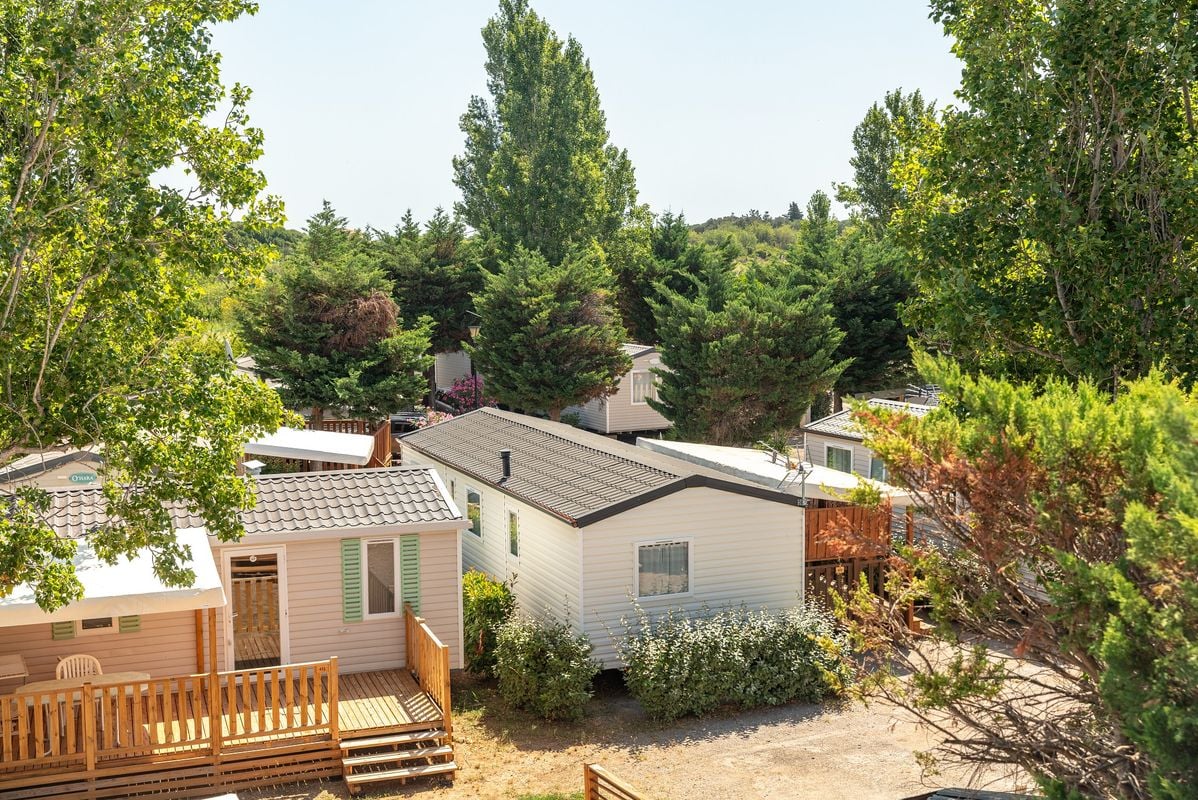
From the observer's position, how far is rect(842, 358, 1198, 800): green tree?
5.99 meters

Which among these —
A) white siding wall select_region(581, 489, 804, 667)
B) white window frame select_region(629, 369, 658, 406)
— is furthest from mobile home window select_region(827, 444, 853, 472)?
white window frame select_region(629, 369, 658, 406)

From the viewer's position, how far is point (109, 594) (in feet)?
38.5

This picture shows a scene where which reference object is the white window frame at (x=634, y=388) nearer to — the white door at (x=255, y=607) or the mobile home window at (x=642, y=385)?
the mobile home window at (x=642, y=385)

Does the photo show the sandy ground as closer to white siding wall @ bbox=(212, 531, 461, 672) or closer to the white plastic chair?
white siding wall @ bbox=(212, 531, 461, 672)

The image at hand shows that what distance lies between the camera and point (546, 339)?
34.7m

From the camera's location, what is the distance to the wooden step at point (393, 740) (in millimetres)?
12633

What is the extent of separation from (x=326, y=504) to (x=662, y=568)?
491 centimetres

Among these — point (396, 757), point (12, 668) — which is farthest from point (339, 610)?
point (12, 668)

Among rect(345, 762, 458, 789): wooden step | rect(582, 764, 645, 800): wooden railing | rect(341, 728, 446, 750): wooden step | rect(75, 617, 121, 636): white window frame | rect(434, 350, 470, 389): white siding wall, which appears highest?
rect(434, 350, 470, 389): white siding wall

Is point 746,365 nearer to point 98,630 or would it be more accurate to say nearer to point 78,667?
point 98,630

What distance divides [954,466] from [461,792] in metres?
7.37

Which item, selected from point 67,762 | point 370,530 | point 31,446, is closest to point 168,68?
point 31,446

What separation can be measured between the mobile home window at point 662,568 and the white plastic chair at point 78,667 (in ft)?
Answer: 23.7

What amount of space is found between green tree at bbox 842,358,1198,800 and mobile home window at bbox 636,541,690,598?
257 inches
